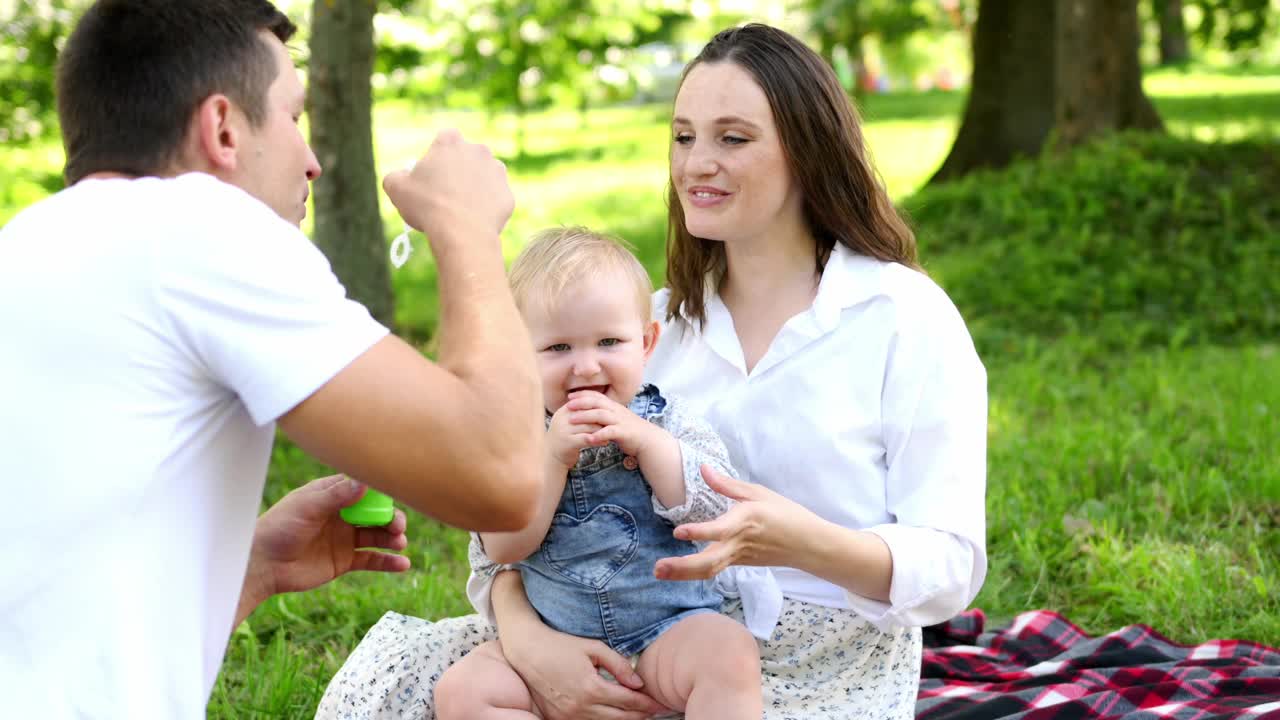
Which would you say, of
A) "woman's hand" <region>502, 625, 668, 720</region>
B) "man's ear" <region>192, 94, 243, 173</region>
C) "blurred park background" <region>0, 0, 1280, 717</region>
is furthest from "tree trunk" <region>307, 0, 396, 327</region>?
"man's ear" <region>192, 94, 243, 173</region>

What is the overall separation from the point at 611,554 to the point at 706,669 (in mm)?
281

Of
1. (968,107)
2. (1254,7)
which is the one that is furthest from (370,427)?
(1254,7)

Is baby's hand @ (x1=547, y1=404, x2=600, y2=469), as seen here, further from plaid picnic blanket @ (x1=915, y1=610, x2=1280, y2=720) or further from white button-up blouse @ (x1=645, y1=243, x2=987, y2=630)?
plaid picnic blanket @ (x1=915, y1=610, x2=1280, y2=720)

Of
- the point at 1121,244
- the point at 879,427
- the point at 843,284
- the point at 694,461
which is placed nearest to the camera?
the point at 694,461

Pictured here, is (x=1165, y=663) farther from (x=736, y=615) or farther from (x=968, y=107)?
(x=968, y=107)

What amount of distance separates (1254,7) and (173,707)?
A: 1225cm

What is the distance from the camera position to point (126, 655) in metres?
1.75

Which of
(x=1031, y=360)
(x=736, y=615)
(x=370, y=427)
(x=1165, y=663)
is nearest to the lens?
(x=370, y=427)

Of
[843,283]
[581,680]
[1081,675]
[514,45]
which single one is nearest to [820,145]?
[843,283]

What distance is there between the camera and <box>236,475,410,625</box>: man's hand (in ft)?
7.93

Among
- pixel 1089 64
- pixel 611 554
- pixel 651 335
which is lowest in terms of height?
pixel 611 554

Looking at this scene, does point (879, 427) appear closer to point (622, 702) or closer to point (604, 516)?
point (604, 516)

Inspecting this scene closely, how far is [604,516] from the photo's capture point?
2.57 metres

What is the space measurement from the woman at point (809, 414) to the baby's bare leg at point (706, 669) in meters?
0.06
